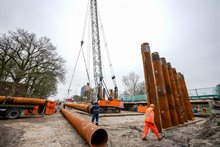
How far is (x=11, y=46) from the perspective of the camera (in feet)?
54.4

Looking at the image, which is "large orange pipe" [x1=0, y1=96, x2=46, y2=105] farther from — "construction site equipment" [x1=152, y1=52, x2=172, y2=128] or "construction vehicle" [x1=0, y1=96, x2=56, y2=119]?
"construction site equipment" [x1=152, y1=52, x2=172, y2=128]


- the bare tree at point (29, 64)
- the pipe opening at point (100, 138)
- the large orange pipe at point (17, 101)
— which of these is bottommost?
the pipe opening at point (100, 138)

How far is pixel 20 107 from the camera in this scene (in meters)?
9.30

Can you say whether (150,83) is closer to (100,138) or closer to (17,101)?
(100,138)

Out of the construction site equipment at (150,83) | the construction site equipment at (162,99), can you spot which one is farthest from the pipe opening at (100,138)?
the construction site equipment at (162,99)

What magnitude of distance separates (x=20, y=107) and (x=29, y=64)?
11385 millimetres

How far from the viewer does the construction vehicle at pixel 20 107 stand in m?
8.62

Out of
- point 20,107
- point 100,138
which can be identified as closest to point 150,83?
point 100,138

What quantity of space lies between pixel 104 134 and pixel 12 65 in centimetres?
1922

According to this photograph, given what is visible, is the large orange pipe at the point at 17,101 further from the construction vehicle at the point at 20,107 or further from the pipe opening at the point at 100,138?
the pipe opening at the point at 100,138

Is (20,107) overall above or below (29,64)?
below

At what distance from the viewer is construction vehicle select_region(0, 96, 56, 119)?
8.62 metres

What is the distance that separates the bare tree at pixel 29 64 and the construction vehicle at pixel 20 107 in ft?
26.0

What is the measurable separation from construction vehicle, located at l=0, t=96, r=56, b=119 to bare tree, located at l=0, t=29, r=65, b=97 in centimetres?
793
